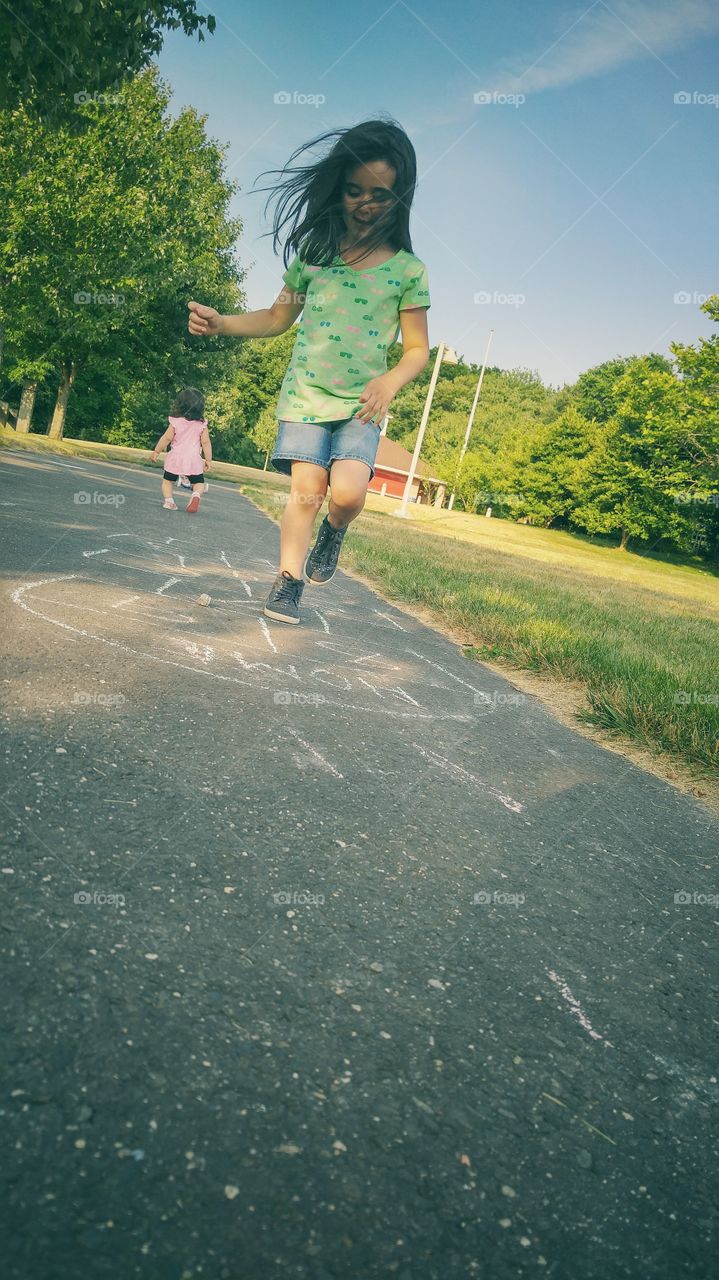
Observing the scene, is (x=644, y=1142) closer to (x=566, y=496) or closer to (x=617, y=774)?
(x=617, y=774)

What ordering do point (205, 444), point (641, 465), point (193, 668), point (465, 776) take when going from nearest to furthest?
point (465, 776) < point (193, 668) < point (205, 444) < point (641, 465)

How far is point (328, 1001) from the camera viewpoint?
177 cm

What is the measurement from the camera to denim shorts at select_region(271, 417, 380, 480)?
14.6 feet

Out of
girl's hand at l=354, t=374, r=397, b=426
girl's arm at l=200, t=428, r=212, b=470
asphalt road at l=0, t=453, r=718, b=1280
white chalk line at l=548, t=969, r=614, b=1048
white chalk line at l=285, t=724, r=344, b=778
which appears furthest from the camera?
girl's arm at l=200, t=428, r=212, b=470

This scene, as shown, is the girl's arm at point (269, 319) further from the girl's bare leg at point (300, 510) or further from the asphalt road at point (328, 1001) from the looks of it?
the asphalt road at point (328, 1001)

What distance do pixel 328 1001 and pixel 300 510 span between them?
3.30 metres

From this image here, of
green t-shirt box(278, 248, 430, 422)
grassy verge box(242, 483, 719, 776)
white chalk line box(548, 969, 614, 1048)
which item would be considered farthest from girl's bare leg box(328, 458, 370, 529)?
A: white chalk line box(548, 969, 614, 1048)

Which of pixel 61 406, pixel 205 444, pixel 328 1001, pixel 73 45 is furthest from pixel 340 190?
pixel 61 406

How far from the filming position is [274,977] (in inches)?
70.8

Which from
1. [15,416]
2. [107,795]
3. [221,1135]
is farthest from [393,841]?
[15,416]

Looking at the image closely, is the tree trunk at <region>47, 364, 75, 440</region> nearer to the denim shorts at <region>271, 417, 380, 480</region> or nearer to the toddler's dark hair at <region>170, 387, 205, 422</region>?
the toddler's dark hair at <region>170, 387, 205, 422</region>

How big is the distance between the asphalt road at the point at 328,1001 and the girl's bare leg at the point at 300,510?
1217 millimetres

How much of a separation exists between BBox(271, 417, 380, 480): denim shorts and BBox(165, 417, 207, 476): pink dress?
855 cm

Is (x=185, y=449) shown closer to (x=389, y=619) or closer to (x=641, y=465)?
(x=389, y=619)
